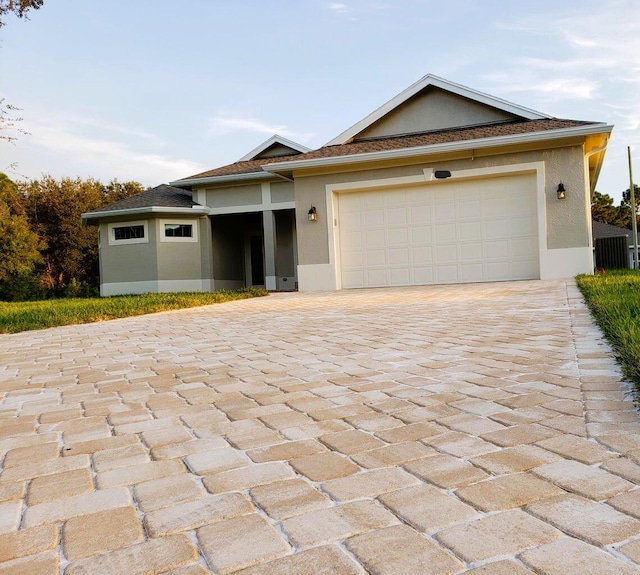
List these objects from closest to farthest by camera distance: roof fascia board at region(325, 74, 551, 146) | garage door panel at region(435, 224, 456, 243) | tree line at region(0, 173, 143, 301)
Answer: garage door panel at region(435, 224, 456, 243)
roof fascia board at region(325, 74, 551, 146)
tree line at region(0, 173, 143, 301)

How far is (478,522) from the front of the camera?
1.37 metres

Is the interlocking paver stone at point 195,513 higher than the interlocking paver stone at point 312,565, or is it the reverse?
the interlocking paver stone at point 312,565

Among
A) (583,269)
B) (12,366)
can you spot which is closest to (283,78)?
(583,269)

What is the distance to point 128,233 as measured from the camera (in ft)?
52.5

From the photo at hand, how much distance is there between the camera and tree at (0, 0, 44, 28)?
9.81 m

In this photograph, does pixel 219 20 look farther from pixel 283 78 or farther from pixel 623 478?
pixel 623 478

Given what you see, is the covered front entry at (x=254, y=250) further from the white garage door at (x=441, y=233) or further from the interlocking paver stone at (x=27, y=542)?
the interlocking paver stone at (x=27, y=542)

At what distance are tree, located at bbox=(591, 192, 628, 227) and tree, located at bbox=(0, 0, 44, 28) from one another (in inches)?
1488

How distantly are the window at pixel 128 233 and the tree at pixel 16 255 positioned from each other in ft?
21.8

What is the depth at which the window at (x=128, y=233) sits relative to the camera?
51.9ft

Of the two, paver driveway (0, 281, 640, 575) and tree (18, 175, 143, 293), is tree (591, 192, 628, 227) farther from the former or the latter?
paver driveway (0, 281, 640, 575)

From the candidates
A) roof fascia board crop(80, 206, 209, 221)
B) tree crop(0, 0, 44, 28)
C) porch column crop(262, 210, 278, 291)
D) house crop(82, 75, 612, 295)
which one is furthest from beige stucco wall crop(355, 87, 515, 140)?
tree crop(0, 0, 44, 28)

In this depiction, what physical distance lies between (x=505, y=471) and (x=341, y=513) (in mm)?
579

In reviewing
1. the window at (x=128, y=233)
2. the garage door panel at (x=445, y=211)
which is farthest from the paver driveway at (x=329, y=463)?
the window at (x=128, y=233)
